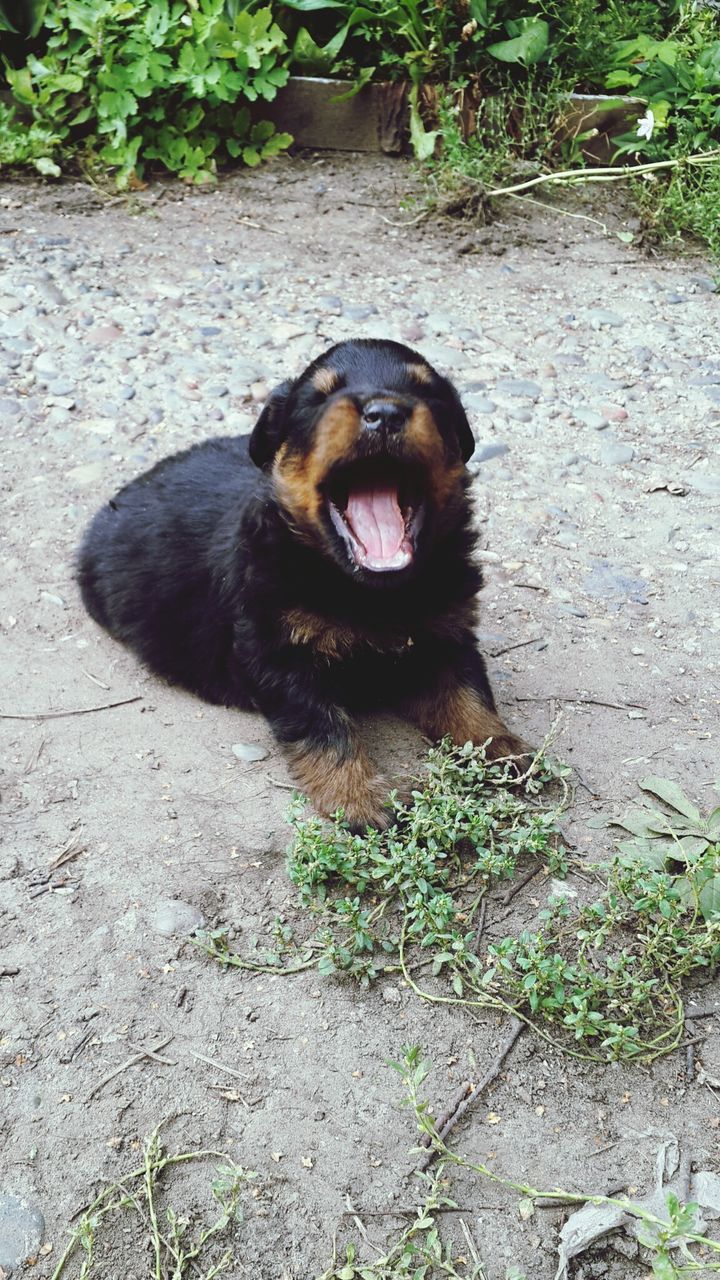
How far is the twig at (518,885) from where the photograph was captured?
3.42 metres

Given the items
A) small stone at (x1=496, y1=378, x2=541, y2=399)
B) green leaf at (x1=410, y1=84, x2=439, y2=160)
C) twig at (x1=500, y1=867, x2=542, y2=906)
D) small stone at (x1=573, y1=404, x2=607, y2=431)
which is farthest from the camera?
green leaf at (x1=410, y1=84, x2=439, y2=160)

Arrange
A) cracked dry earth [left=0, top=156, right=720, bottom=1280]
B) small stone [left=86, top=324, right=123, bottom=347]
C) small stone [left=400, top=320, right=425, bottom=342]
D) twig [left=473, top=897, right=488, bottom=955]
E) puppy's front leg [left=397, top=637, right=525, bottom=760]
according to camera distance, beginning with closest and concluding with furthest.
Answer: cracked dry earth [left=0, top=156, right=720, bottom=1280]
twig [left=473, top=897, right=488, bottom=955]
puppy's front leg [left=397, top=637, right=525, bottom=760]
small stone [left=86, top=324, right=123, bottom=347]
small stone [left=400, top=320, right=425, bottom=342]

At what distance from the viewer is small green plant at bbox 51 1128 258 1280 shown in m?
2.48

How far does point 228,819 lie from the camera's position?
3785mm

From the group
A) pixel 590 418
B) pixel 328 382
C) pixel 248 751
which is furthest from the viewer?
pixel 590 418

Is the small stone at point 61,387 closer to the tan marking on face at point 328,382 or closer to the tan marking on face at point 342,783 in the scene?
the tan marking on face at point 328,382

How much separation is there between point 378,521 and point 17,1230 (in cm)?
224

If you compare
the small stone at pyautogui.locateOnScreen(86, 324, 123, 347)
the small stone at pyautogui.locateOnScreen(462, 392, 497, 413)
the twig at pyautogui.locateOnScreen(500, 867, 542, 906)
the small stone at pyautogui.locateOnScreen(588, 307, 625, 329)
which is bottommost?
the twig at pyautogui.locateOnScreen(500, 867, 542, 906)

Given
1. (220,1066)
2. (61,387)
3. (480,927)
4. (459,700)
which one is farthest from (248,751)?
(61,387)

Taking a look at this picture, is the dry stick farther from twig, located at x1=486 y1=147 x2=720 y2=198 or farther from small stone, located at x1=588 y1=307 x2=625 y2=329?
twig, located at x1=486 y1=147 x2=720 y2=198

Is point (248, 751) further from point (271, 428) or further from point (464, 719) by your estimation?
point (271, 428)

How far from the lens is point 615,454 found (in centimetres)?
612

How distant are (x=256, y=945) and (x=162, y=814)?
2.19 feet

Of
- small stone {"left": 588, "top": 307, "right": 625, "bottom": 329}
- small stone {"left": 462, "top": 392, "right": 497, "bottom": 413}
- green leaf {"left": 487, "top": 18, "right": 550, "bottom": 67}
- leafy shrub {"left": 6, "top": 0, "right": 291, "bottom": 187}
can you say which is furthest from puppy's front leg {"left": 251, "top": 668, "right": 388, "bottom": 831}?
green leaf {"left": 487, "top": 18, "right": 550, "bottom": 67}
